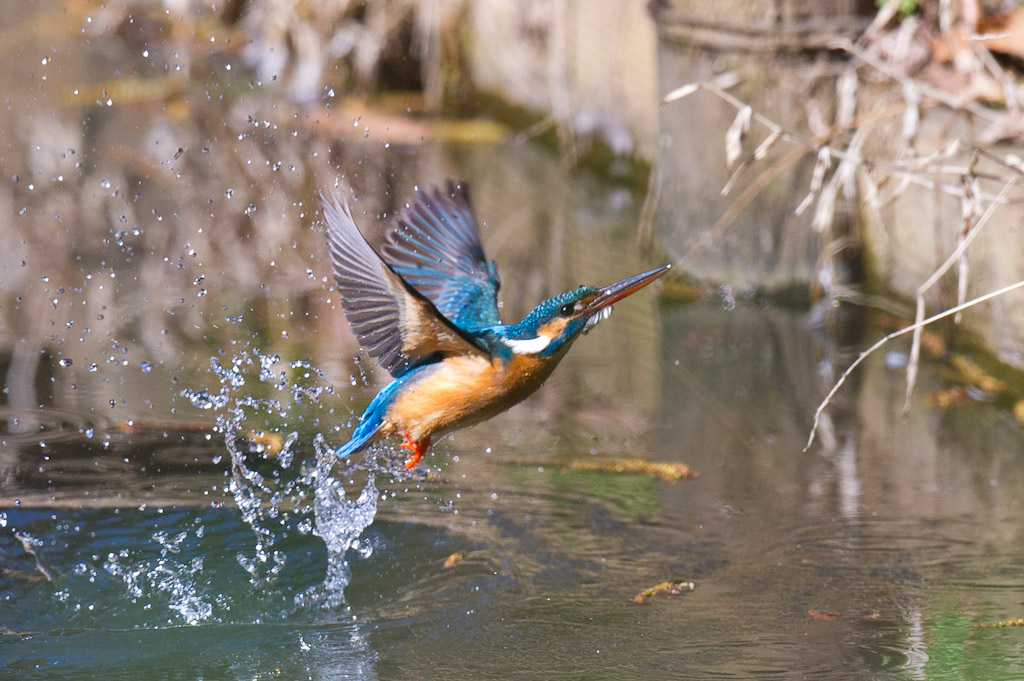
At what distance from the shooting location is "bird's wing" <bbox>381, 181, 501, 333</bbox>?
115 inches

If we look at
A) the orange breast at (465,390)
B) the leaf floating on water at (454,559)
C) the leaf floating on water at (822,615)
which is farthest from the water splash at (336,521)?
the leaf floating on water at (822,615)

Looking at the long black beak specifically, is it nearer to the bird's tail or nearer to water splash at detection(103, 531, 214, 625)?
the bird's tail

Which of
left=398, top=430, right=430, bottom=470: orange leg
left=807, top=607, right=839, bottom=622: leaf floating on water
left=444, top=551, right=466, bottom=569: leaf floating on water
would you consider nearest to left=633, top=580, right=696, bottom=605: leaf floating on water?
left=807, top=607, right=839, bottom=622: leaf floating on water

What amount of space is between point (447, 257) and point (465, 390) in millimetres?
471

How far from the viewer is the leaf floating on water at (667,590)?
9.04ft

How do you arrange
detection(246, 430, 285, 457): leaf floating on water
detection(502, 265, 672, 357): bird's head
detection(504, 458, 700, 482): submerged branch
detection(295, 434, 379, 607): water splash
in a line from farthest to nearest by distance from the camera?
detection(246, 430, 285, 457): leaf floating on water → detection(504, 458, 700, 482): submerged branch → detection(295, 434, 379, 607): water splash → detection(502, 265, 672, 357): bird's head

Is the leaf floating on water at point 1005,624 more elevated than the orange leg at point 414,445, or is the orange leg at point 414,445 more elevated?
the orange leg at point 414,445

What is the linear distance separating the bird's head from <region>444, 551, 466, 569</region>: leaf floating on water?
26.0 inches

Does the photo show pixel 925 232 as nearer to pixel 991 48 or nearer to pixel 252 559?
pixel 991 48

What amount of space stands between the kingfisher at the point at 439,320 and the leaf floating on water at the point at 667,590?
524mm

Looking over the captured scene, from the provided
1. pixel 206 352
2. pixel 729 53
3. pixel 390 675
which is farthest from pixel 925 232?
pixel 390 675

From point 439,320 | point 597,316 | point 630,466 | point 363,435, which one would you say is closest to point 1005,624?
point 597,316

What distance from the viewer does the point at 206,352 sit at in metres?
4.42

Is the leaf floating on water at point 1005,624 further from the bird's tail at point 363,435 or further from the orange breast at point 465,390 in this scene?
the bird's tail at point 363,435
